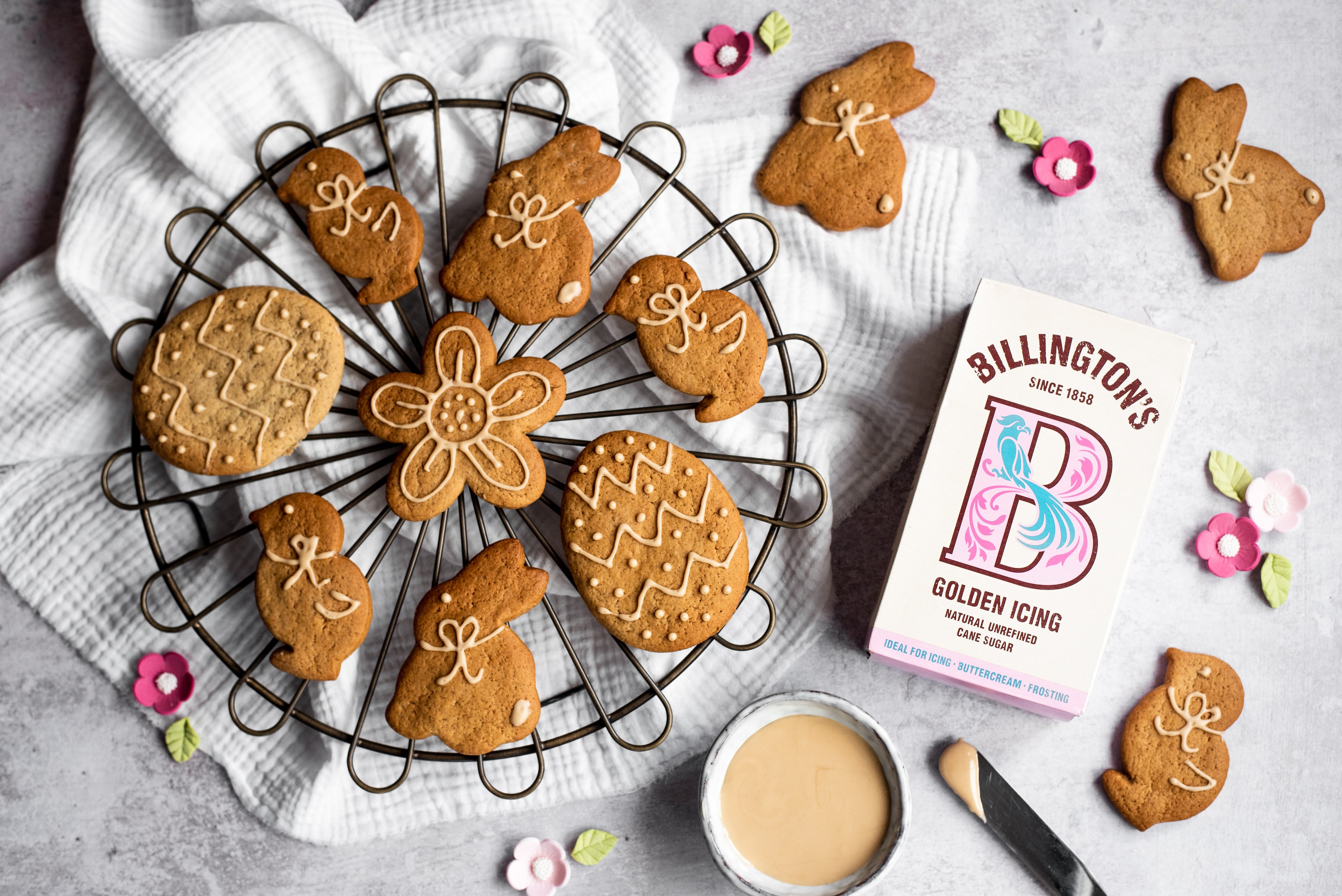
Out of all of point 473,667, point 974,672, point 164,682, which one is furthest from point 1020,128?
point 164,682

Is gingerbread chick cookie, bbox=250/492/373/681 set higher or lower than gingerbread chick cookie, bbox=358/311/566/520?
lower

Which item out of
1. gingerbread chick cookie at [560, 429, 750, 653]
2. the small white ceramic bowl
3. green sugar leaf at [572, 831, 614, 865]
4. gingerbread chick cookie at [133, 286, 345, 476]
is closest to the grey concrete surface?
green sugar leaf at [572, 831, 614, 865]

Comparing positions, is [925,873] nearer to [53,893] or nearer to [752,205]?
[752,205]

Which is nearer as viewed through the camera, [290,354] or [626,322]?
[290,354]

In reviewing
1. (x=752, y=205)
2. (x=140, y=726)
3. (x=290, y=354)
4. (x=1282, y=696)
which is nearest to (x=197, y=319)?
(x=290, y=354)

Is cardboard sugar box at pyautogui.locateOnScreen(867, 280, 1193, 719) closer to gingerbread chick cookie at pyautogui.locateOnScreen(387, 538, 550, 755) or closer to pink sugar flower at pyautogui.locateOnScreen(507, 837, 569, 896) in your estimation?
gingerbread chick cookie at pyautogui.locateOnScreen(387, 538, 550, 755)

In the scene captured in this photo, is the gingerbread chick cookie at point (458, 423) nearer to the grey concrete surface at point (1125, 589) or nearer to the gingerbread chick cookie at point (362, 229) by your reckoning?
the gingerbread chick cookie at point (362, 229)

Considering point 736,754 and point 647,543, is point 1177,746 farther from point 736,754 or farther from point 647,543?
point 647,543
